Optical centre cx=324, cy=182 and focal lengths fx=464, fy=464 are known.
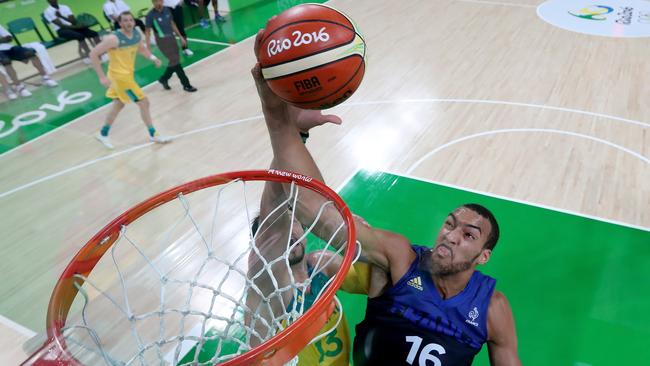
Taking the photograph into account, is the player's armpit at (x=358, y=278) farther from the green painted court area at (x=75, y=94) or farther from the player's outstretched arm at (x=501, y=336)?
the green painted court area at (x=75, y=94)

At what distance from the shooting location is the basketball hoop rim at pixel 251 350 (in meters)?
1.18

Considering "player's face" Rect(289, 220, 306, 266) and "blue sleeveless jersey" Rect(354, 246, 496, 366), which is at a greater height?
"player's face" Rect(289, 220, 306, 266)

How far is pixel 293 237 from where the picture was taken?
2.00m

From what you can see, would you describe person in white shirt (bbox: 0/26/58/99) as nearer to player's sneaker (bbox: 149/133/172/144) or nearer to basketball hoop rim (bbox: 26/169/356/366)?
player's sneaker (bbox: 149/133/172/144)

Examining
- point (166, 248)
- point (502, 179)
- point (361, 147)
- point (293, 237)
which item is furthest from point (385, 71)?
point (293, 237)

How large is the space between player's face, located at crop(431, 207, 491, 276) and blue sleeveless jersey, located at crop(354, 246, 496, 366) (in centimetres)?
7

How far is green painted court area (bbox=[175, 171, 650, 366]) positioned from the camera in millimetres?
2592

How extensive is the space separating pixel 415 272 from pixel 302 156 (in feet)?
2.29

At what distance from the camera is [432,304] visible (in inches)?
75.4

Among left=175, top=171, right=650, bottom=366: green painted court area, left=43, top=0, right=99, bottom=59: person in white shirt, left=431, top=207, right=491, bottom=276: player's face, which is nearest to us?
left=431, top=207, right=491, bottom=276: player's face

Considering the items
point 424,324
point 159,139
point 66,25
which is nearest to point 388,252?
point 424,324

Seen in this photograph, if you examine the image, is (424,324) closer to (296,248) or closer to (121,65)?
(296,248)

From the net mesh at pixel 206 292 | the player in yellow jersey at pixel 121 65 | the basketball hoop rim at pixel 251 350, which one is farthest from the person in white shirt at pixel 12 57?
the basketball hoop rim at pixel 251 350

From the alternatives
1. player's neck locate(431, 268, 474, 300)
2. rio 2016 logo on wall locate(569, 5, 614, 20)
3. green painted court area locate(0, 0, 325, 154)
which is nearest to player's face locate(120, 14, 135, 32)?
green painted court area locate(0, 0, 325, 154)
